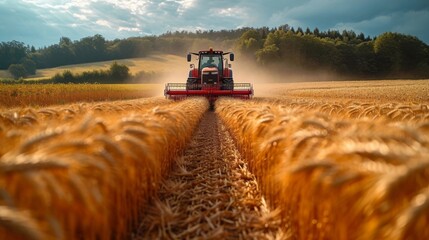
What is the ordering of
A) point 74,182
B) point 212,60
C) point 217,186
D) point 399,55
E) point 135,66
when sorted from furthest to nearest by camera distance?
point 135,66 < point 399,55 < point 212,60 < point 217,186 < point 74,182

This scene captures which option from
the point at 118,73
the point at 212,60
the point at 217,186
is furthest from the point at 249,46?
the point at 217,186

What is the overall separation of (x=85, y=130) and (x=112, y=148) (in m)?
0.25

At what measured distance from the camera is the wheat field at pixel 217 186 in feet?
4.77

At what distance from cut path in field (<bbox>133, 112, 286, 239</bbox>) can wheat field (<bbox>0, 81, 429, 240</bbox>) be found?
0.05ft

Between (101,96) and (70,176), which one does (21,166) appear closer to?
(70,176)

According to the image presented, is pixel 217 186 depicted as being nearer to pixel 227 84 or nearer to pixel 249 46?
pixel 227 84

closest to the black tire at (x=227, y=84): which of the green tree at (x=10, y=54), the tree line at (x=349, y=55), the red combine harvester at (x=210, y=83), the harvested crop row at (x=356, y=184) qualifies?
the red combine harvester at (x=210, y=83)

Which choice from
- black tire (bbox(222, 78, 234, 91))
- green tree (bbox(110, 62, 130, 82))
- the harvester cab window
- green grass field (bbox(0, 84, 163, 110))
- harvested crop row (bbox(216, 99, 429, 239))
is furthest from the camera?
green tree (bbox(110, 62, 130, 82))

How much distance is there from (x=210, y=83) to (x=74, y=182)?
17497 millimetres

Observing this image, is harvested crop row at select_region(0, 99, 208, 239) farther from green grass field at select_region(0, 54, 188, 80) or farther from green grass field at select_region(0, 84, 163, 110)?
green grass field at select_region(0, 54, 188, 80)

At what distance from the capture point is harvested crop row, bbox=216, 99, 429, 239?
1.37 metres

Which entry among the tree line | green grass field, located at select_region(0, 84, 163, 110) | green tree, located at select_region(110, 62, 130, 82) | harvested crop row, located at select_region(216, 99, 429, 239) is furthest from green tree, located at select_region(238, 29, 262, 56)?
harvested crop row, located at select_region(216, 99, 429, 239)

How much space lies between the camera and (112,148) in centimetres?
247

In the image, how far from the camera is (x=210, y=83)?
18969 mm
